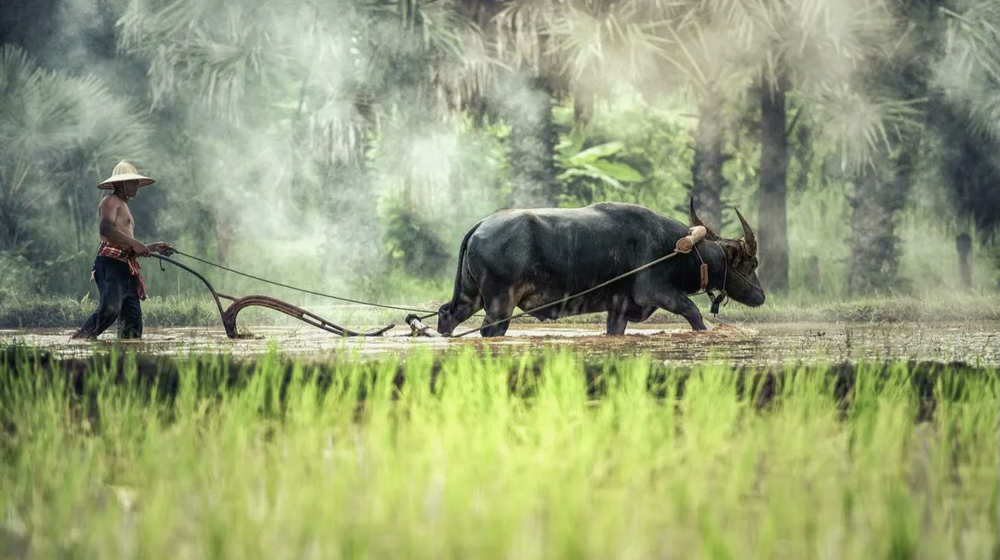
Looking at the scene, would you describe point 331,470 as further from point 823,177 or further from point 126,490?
point 823,177

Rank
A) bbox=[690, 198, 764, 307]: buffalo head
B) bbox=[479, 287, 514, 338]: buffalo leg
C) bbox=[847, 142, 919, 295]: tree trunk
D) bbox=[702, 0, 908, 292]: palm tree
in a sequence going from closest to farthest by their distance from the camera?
1. bbox=[479, 287, 514, 338]: buffalo leg
2. bbox=[690, 198, 764, 307]: buffalo head
3. bbox=[702, 0, 908, 292]: palm tree
4. bbox=[847, 142, 919, 295]: tree trunk

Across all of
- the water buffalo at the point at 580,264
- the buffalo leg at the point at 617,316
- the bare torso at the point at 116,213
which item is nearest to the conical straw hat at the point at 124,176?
the bare torso at the point at 116,213

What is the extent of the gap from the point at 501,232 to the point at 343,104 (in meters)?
7.48

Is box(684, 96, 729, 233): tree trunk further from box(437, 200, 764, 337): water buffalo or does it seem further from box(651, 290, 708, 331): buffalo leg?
box(651, 290, 708, 331): buffalo leg

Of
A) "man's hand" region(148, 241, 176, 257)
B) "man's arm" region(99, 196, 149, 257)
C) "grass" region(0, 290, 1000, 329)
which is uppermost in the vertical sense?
"man's arm" region(99, 196, 149, 257)

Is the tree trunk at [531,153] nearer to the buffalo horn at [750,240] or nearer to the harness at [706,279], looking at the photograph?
the harness at [706,279]

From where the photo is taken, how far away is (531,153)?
1684cm

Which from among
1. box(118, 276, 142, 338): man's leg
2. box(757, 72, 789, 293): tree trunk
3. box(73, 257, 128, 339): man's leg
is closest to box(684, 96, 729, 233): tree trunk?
box(757, 72, 789, 293): tree trunk

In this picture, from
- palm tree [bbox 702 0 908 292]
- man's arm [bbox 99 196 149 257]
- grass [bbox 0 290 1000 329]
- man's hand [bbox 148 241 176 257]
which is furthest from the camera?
palm tree [bbox 702 0 908 292]

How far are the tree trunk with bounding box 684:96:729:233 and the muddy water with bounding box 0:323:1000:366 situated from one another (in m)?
5.45

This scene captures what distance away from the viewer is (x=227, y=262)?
2053 cm

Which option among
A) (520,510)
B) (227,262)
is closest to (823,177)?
(227,262)

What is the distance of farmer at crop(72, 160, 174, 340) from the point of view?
951 centimetres

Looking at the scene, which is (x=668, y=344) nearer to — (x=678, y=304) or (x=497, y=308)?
(x=678, y=304)
